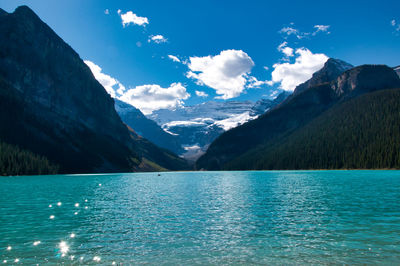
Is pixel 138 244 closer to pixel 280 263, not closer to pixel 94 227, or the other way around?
pixel 94 227

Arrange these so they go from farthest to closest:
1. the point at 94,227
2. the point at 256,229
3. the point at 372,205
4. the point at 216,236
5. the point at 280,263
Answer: the point at 372,205 → the point at 94,227 → the point at 256,229 → the point at 216,236 → the point at 280,263

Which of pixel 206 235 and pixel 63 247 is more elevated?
pixel 206 235

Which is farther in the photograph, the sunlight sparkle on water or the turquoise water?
the sunlight sparkle on water

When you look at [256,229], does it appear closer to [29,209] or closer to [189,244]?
[189,244]

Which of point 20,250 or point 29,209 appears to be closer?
point 20,250

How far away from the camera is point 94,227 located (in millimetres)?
31422

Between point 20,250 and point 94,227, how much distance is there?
9282 mm

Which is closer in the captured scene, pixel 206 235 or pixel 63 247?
pixel 63 247

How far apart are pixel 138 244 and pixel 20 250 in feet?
30.0

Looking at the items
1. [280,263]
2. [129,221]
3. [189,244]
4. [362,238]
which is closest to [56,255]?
[189,244]

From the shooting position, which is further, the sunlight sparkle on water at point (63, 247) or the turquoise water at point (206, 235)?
the sunlight sparkle on water at point (63, 247)

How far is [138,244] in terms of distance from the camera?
24516mm

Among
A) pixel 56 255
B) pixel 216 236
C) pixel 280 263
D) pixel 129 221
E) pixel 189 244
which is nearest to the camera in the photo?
pixel 280 263

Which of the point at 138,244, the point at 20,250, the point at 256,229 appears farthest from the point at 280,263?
the point at 20,250
